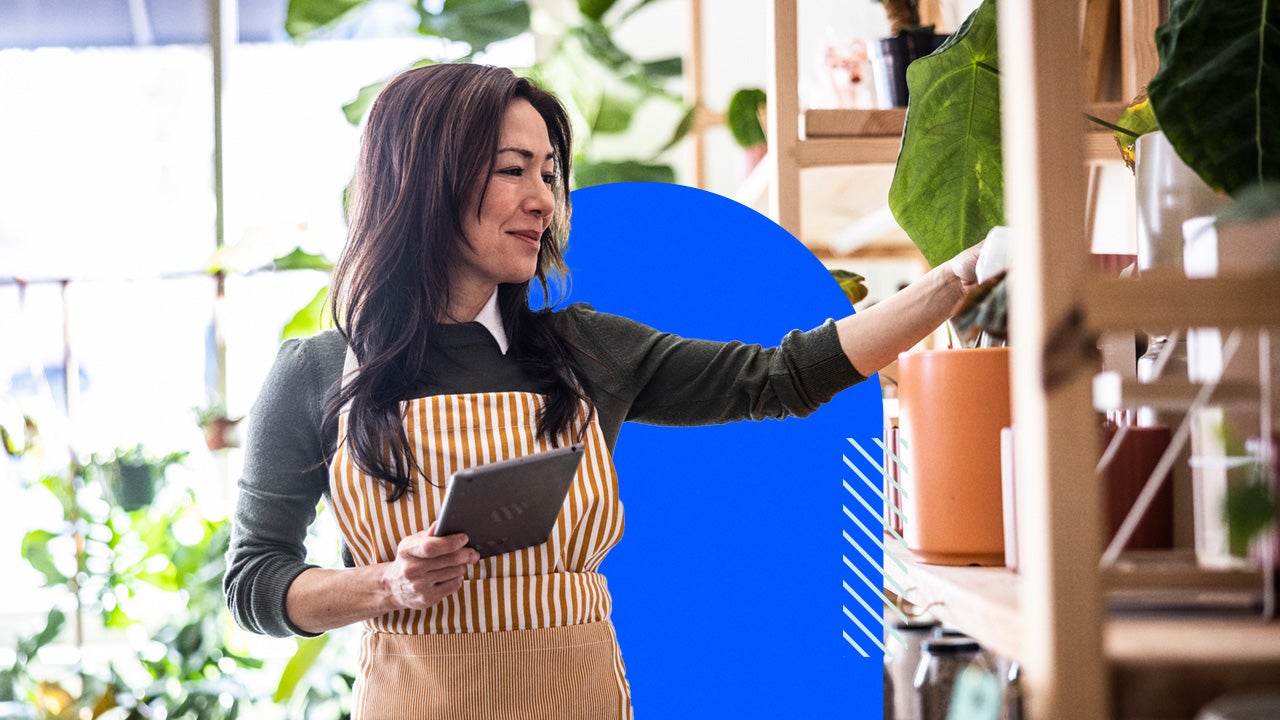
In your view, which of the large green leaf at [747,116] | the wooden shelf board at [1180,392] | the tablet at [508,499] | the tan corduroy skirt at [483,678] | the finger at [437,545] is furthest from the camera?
the large green leaf at [747,116]

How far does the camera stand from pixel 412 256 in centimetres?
138

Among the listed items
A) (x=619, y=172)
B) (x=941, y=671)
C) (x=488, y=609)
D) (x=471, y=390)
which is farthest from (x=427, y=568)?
(x=619, y=172)

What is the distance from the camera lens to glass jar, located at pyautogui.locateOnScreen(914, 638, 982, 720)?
1.07 meters

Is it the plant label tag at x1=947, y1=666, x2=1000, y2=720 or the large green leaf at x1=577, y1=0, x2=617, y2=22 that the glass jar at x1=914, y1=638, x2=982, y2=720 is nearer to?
the plant label tag at x1=947, y1=666, x2=1000, y2=720

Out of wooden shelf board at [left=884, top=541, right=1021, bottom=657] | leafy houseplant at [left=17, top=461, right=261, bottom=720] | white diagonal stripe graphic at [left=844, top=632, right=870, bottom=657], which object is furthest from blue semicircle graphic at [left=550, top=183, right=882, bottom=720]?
leafy houseplant at [left=17, top=461, right=261, bottom=720]

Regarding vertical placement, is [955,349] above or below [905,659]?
above

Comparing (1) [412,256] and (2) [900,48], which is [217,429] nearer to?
(1) [412,256]

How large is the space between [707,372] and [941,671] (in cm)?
47

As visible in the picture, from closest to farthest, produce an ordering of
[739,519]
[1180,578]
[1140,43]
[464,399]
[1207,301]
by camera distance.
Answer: [1207,301]
[1180,578]
[464,399]
[1140,43]
[739,519]

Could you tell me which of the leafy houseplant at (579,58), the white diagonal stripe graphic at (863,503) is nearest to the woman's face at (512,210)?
the white diagonal stripe graphic at (863,503)

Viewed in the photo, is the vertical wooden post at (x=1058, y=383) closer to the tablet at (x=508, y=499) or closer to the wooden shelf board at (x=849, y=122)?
the tablet at (x=508, y=499)

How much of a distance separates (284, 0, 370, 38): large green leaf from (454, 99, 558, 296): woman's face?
1667mm

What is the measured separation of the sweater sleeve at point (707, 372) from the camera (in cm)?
133

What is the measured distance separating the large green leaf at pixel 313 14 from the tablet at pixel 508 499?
6.77ft
